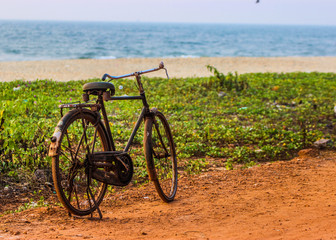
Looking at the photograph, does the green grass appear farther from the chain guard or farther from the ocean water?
the ocean water

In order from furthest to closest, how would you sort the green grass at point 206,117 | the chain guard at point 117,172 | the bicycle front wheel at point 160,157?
1. the green grass at point 206,117
2. the bicycle front wheel at point 160,157
3. the chain guard at point 117,172

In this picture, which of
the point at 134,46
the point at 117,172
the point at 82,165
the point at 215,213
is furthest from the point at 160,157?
the point at 134,46

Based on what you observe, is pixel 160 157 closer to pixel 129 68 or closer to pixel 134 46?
pixel 129 68

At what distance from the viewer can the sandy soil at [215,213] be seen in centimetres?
373

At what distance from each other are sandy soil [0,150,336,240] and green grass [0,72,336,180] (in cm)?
98

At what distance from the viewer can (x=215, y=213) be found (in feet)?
14.5

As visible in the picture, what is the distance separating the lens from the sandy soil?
3730 millimetres

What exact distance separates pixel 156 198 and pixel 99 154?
1209 millimetres

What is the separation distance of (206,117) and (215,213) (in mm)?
5275

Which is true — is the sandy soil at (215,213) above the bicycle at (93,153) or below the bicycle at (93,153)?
below

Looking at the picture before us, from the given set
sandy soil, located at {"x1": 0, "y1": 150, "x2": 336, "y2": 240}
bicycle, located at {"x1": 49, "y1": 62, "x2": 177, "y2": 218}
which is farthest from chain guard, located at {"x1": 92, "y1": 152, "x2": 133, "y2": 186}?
sandy soil, located at {"x1": 0, "y1": 150, "x2": 336, "y2": 240}

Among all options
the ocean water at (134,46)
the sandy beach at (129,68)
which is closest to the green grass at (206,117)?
the sandy beach at (129,68)

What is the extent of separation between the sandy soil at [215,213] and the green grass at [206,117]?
978 mm

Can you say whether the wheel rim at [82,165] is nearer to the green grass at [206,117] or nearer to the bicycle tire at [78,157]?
the bicycle tire at [78,157]
